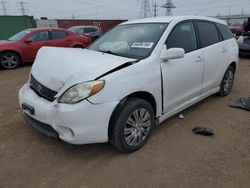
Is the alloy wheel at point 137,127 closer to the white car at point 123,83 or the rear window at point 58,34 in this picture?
the white car at point 123,83

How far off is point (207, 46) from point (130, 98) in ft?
6.59

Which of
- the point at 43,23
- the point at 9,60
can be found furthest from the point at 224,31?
the point at 43,23

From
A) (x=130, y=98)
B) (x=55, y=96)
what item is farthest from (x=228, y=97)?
(x=55, y=96)

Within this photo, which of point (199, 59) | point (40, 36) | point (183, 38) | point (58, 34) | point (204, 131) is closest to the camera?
point (204, 131)

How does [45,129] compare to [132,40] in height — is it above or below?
below

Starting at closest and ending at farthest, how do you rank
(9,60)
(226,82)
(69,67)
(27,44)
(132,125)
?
(69,67) < (132,125) < (226,82) < (9,60) < (27,44)

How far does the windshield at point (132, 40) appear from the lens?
323 cm

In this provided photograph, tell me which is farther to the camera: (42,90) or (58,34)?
(58,34)

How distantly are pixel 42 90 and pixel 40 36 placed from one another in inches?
278

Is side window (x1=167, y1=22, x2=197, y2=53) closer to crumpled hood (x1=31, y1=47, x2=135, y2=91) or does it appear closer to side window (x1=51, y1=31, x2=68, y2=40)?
crumpled hood (x1=31, y1=47, x2=135, y2=91)

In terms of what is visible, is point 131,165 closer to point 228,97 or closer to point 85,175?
point 85,175

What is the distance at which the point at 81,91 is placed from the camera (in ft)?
8.28

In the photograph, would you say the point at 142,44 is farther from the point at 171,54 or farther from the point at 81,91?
the point at 81,91

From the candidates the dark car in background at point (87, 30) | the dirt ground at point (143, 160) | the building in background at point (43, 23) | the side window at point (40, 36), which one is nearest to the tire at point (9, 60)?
the side window at point (40, 36)
